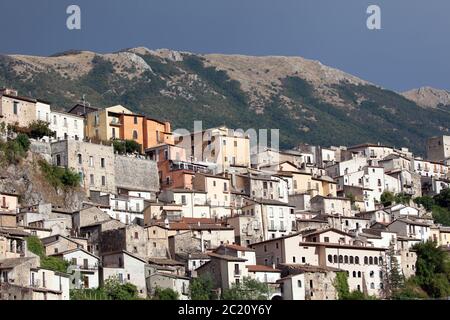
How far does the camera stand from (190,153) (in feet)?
347

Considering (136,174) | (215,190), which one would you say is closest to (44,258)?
(215,190)

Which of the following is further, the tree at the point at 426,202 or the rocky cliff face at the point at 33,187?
the tree at the point at 426,202

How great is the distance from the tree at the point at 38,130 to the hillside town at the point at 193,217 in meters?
0.21

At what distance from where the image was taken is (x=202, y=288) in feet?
235

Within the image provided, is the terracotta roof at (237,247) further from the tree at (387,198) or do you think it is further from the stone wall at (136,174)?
the tree at (387,198)

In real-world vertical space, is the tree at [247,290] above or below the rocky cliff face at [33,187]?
below

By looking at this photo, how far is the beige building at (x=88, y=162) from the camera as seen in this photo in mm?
87963

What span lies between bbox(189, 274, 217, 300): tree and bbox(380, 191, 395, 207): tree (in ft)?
128

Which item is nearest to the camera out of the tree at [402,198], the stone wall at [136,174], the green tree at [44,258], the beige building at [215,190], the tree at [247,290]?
the green tree at [44,258]

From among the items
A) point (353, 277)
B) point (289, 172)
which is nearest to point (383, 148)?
point (289, 172)

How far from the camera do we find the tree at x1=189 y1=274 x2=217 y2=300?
71062mm

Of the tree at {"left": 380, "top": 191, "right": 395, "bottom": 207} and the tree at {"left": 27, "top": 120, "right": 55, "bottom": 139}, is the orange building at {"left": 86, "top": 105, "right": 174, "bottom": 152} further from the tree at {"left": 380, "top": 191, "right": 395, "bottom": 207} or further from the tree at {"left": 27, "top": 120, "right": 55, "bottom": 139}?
the tree at {"left": 380, "top": 191, "right": 395, "bottom": 207}

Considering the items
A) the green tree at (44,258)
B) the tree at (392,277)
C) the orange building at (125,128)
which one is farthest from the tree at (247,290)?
the orange building at (125,128)
